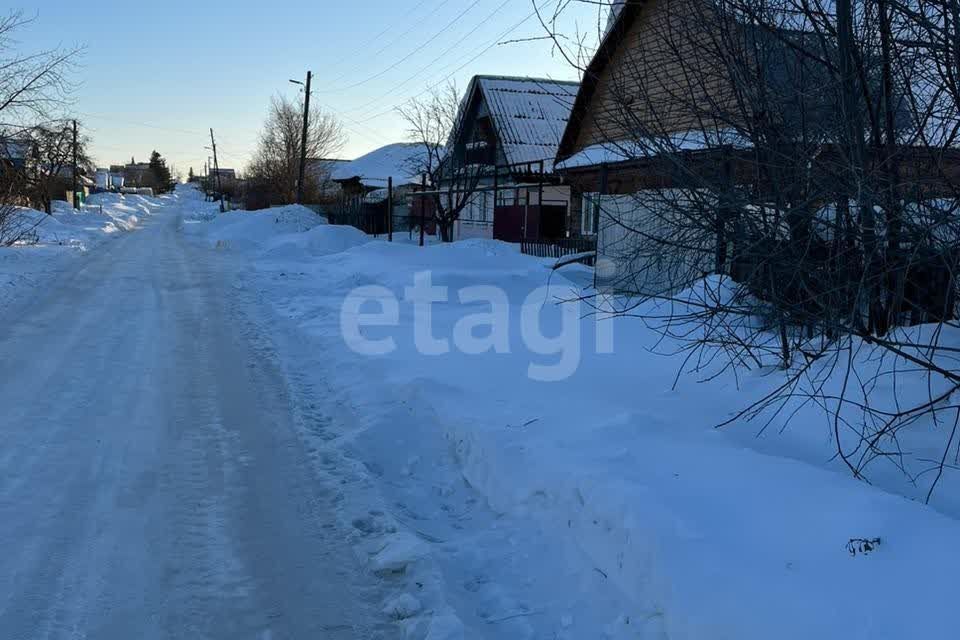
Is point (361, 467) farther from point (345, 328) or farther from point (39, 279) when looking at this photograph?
point (39, 279)

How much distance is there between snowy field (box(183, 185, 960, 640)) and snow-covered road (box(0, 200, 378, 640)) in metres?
0.32

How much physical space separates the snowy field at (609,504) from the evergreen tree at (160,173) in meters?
138

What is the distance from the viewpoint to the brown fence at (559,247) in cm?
1702

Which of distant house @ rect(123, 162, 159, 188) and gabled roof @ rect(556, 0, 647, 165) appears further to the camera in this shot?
distant house @ rect(123, 162, 159, 188)

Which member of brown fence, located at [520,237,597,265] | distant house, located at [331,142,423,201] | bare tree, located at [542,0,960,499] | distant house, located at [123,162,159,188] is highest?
distant house, located at [123,162,159,188]

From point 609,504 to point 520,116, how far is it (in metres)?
24.7

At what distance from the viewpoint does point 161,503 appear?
4438mm

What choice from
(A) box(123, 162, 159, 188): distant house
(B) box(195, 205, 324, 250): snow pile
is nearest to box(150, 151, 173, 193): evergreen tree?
(A) box(123, 162, 159, 188): distant house

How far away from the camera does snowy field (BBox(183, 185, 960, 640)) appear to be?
116 inches

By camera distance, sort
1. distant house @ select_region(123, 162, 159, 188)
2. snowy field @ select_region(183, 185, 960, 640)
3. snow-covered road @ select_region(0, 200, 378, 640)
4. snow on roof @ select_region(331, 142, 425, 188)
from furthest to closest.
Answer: distant house @ select_region(123, 162, 159, 188)
snow on roof @ select_region(331, 142, 425, 188)
snow-covered road @ select_region(0, 200, 378, 640)
snowy field @ select_region(183, 185, 960, 640)

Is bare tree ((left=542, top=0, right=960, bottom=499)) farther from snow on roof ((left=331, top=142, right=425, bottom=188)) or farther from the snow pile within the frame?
snow on roof ((left=331, top=142, right=425, bottom=188))

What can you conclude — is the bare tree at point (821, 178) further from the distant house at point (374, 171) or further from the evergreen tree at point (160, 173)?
the evergreen tree at point (160, 173)

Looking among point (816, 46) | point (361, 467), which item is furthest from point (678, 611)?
point (816, 46)

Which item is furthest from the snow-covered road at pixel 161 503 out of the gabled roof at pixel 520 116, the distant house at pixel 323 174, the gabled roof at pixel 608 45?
the distant house at pixel 323 174
